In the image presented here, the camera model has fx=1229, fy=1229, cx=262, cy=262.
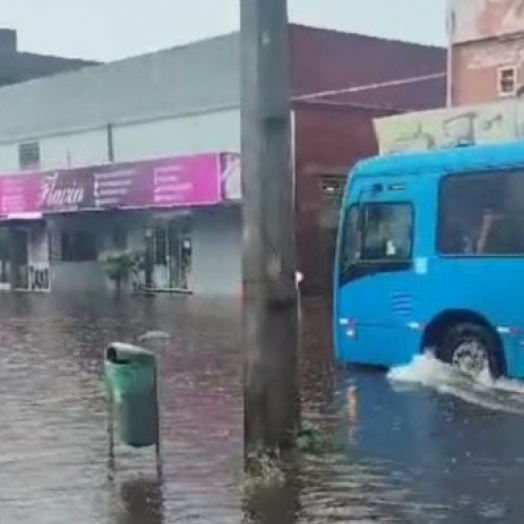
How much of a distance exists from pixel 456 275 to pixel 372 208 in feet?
5.50

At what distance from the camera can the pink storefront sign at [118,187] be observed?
38.0 metres

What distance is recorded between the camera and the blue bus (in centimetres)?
1418

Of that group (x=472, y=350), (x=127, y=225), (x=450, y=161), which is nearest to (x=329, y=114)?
(x=127, y=225)

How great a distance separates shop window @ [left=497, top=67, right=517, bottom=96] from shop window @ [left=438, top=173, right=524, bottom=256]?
13.3 metres

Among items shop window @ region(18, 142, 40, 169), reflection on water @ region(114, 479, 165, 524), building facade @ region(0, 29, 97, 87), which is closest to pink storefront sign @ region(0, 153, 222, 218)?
shop window @ region(18, 142, 40, 169)

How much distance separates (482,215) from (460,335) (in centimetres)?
148

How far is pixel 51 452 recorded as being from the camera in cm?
1082

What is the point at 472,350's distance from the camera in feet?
48.2

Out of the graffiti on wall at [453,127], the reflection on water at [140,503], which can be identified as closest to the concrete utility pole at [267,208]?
the reflection on water at [140,503]

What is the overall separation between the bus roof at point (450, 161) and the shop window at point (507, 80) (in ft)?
41.0

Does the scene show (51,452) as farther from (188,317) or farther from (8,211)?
(8,211)

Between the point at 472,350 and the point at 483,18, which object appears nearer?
the point at 472,350

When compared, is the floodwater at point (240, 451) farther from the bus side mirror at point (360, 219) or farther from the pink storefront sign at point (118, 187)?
the pink storefront sign at point (118, 187)

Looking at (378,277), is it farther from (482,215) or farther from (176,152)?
(176,152)
